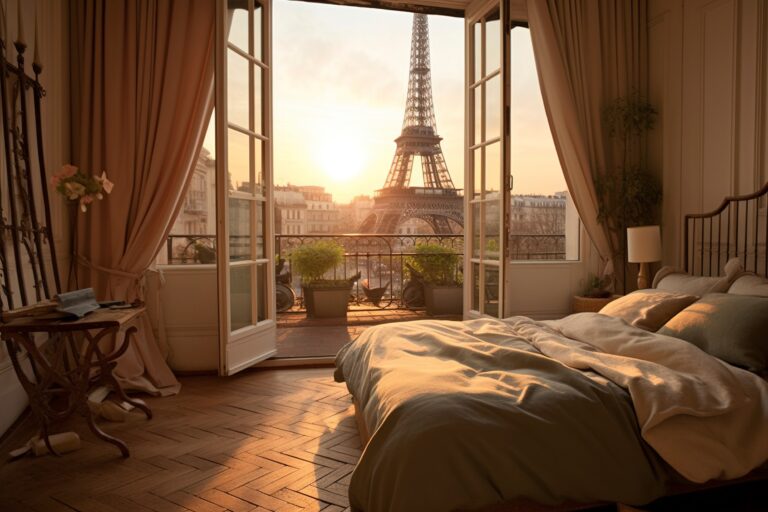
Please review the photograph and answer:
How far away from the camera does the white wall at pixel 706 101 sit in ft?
9.67

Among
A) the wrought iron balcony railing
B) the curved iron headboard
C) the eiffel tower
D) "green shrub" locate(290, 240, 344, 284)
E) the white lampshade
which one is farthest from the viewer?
the eiffel tower

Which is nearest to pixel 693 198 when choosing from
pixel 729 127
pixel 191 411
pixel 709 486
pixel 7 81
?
pixel 729 127

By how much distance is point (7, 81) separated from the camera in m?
2.40

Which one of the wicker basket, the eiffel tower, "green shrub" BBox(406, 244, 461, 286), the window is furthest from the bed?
the eiffel tower

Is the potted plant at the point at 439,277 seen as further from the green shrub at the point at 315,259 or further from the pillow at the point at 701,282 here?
the pillow at the point at 701,282

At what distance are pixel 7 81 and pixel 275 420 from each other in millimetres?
1971

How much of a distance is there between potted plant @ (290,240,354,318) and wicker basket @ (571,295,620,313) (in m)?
2.59

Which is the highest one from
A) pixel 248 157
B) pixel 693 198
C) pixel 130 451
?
pixel 248 157

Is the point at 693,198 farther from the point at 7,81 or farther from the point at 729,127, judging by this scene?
the point at 7,81

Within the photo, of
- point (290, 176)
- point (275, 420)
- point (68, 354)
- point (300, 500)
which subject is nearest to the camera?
point (300, 500)

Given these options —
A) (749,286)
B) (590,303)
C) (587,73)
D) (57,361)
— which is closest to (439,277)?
(590,303)

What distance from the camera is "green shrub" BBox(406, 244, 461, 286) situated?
19.5ft

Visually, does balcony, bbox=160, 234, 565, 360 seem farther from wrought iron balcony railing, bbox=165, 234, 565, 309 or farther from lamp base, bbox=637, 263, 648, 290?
lamp base, bbox=637, 263, 648, 290

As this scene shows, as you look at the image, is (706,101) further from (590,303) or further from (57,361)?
(57,361)
